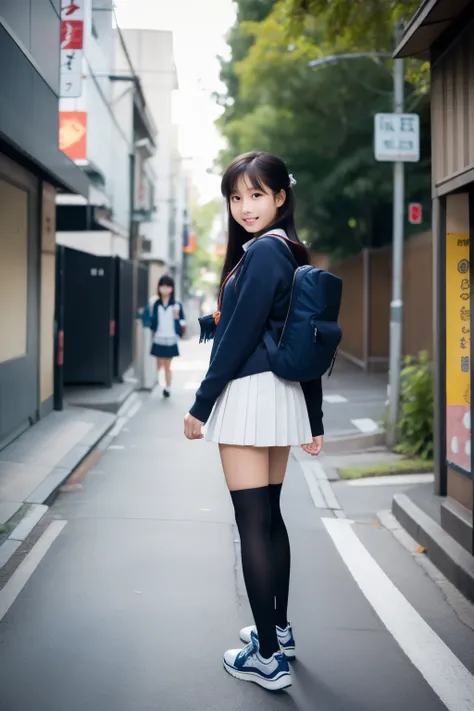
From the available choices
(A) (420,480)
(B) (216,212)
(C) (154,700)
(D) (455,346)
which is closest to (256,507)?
(C) (154,700)

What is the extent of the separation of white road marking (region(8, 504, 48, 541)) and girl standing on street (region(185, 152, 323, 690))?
271 centimetres

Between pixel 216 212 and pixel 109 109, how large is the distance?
6880cm

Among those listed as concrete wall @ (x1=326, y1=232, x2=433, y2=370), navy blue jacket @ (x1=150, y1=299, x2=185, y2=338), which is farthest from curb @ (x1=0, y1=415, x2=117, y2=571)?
concrete wall @ (x1=326, y1=232, x2=433, y2=370)

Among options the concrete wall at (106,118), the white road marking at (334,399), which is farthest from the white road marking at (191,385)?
the concrete wall at (106,118)

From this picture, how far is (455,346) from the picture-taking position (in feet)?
20.4

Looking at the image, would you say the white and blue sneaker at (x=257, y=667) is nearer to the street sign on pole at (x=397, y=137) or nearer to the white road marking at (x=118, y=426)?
the white road marking at (x=118, y=426)

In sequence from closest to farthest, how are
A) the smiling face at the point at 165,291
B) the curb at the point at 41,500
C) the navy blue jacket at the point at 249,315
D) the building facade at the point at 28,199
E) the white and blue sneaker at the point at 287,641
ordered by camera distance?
the navy blue jacket at the point at 249,315, the white and blue sneaker at the point at 287,641, the curb at the point at 41,500, the building facade at the point at 28,199, the smiling face at the point at 165,291

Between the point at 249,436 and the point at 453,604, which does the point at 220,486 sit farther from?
the point at 249,436

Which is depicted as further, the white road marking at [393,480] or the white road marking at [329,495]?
the white road marking at [393,480]

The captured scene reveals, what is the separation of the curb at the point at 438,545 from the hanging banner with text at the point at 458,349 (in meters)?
0.49

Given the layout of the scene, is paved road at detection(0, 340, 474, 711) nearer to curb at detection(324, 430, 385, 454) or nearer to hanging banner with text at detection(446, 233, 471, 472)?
hanging banner with text at detection(446, 233, 471, 472)

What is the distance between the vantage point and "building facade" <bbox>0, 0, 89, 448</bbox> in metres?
8.77

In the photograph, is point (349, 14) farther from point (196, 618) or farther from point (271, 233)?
point (196, 618)

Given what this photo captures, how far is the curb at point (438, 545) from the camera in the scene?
16.9 feet
